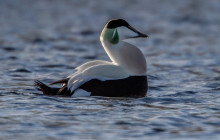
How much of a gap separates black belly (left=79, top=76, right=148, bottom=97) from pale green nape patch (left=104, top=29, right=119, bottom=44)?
0.68 meters

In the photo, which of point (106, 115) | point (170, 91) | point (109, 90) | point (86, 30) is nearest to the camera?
point (106, 115)

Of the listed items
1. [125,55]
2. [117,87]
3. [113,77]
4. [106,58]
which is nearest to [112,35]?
[125,55]

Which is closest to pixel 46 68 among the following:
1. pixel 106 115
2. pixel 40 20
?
pixel 106 115

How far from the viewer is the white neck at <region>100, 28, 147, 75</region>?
8.58 metres

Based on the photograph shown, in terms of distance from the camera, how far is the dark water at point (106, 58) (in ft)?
22.4

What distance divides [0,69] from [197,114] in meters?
5.23

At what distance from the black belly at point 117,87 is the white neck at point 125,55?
15 centimetres

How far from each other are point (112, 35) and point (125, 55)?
0.41m

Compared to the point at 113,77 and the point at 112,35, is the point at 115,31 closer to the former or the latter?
the point at 112,35

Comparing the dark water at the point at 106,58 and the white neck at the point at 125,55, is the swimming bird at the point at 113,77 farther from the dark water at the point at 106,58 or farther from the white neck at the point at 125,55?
the dark water at the point at 106,58

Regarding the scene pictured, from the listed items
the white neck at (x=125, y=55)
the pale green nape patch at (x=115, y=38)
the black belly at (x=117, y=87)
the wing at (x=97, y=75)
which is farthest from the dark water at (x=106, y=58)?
the pale green nape patch at (x=115, y=38)

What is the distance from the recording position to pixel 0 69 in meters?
11.6

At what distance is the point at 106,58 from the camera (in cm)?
1368

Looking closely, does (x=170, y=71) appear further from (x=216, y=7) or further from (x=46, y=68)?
(x=216, y=7)
